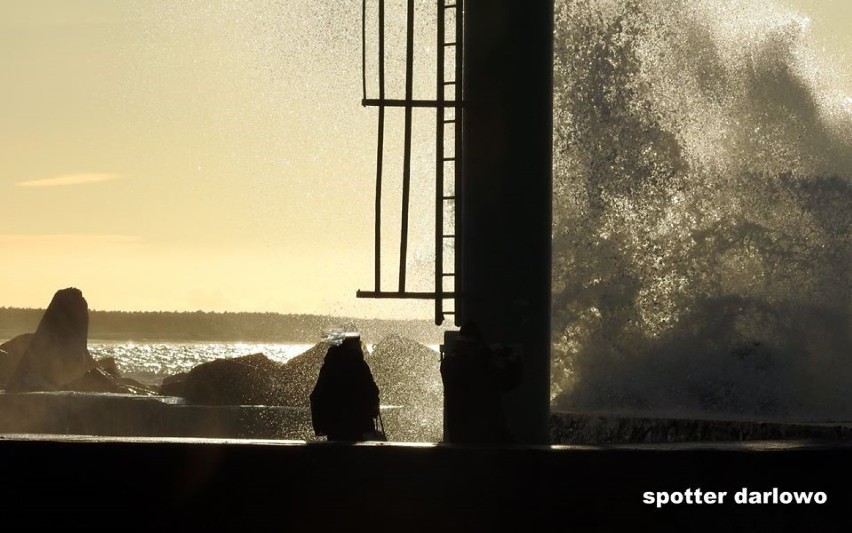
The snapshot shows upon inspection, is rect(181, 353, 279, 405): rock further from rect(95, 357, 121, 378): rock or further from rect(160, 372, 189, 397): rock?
rect(95, 357, 121, 378): rock

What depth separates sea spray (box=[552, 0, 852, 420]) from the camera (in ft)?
70.3

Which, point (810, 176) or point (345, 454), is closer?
point (345, 454)

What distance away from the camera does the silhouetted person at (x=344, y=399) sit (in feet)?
31.3

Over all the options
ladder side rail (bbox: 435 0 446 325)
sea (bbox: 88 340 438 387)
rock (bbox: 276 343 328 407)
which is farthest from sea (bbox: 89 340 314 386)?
ladder side rail (bbox: 435 0 446 325)

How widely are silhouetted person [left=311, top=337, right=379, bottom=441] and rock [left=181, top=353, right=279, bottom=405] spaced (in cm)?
2498

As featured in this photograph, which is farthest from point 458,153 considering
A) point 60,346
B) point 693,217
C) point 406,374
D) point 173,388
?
point 60,346

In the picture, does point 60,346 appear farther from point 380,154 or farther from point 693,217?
point 380,154

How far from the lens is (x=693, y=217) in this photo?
24938mm

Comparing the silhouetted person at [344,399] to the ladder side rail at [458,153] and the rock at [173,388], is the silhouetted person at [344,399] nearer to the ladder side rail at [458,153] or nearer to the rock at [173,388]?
the ladder side rail at [458,153]

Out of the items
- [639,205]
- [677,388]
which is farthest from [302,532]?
[639,205]

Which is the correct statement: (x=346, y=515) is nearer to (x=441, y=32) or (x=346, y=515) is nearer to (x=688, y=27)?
(x=441, y=32)

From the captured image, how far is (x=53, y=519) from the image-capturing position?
7906 millimetres

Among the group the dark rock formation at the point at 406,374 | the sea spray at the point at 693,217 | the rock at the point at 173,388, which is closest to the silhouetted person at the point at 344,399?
the sea spray at the point at 693,217

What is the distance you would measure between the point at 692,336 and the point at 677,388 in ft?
6.74
